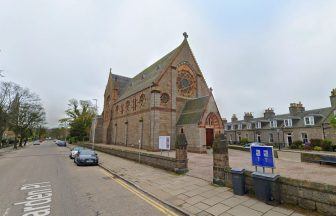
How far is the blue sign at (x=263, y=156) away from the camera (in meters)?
7.37

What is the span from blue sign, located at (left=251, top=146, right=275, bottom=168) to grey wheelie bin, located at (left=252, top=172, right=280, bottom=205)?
29.3 inches

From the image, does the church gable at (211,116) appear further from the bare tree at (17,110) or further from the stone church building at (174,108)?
the bare tree at (17,110)

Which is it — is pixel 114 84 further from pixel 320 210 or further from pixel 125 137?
pixel 320 210

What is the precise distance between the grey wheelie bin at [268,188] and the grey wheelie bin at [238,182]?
2.26 ft

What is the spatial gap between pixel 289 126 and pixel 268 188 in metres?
38.5

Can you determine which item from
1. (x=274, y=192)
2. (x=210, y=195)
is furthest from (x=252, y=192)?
(x=210, y=195)

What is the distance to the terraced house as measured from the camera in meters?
33.0

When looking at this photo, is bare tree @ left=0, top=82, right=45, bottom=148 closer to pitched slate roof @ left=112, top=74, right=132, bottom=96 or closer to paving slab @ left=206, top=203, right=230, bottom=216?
pitched slate roof @ left=112, top=74, right=132, bottom=96

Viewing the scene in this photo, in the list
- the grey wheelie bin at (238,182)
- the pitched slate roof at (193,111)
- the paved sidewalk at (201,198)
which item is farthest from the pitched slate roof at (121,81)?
the grey wheelie bin at (238,182)

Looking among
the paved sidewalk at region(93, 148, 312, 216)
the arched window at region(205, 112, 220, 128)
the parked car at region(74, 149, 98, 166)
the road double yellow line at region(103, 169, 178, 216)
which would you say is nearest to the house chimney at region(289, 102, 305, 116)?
the arched window at region(205, 112, 220, 128)

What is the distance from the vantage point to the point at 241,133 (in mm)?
51000

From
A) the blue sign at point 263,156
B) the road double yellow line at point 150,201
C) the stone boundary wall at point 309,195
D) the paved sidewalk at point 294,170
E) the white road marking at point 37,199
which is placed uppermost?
the blue sign at point 263,156

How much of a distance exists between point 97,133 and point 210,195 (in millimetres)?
45725

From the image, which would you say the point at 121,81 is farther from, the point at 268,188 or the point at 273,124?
the point at 268,188
